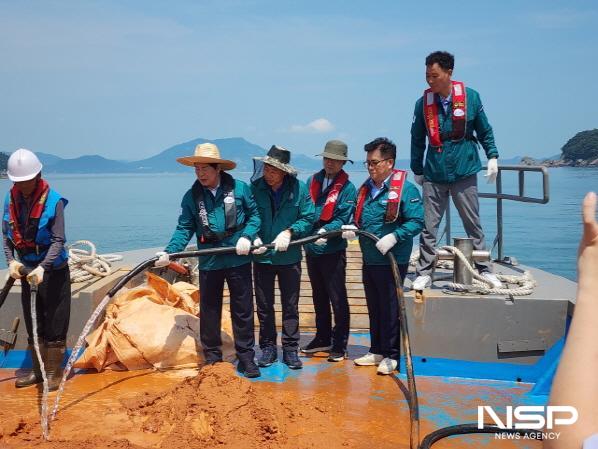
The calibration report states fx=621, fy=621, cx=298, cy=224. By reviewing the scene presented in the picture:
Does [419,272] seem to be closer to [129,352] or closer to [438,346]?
[438,346]

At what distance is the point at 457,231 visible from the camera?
2822 cm

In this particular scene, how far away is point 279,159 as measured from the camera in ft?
16.1

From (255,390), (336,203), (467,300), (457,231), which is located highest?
(336,203)

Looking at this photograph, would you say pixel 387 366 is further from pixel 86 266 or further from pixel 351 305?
pixel 86 266

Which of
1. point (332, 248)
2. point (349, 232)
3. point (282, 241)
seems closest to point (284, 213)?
point (282, 241)

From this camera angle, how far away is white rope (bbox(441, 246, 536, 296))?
188 inches

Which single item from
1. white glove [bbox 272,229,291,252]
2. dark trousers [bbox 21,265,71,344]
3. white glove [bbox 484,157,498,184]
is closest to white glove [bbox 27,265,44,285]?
dark trousers [bbox 21,265,71,344]

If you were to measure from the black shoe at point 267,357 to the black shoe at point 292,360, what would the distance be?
0.09m

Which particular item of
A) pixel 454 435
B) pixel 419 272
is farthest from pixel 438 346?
pixel 454 435

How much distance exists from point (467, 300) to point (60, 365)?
3.15 meters

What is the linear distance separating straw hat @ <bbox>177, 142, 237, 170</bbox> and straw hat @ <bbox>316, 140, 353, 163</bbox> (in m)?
0.78

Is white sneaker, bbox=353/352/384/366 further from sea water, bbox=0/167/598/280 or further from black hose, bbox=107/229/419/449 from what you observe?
sea water, bbox=0/167/598/280

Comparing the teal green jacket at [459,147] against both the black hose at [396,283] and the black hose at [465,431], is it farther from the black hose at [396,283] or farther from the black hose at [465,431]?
the black hose at [465,431]

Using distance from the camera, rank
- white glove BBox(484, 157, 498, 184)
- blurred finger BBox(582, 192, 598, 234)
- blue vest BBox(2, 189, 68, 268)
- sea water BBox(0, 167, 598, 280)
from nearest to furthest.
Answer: blurred finger BBox(582, 192, 598, 234) < blue vest BBox(2, 189, 68, 268) < white glove BBox(484, 157, 498, 184) < sea water BBox(0, 167, 598, 280)
